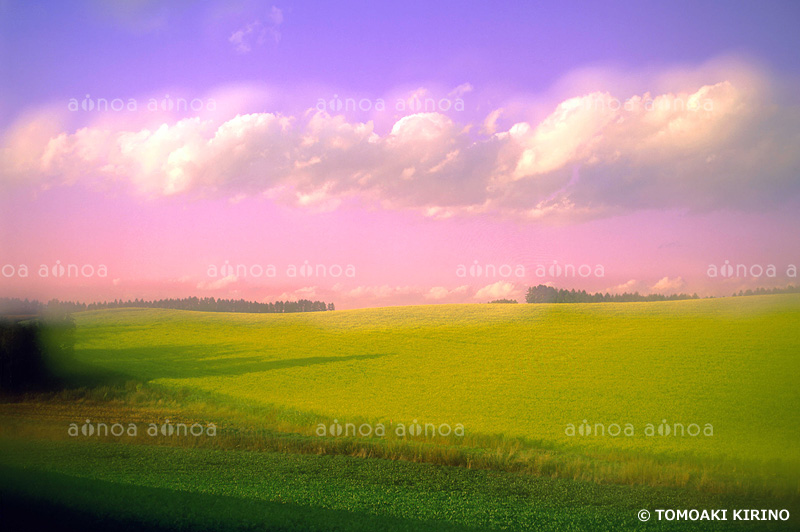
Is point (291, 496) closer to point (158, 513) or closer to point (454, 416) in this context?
point (158, 513)

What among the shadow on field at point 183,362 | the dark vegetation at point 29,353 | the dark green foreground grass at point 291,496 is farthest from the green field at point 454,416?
the dark vegetation at point 29,353

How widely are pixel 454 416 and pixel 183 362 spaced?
17190 millimetres

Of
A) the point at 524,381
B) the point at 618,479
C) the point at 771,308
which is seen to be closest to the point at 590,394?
the point at 524,381

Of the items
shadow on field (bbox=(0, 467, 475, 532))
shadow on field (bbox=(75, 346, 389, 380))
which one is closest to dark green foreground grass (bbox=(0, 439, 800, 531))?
shadow on field (bbox=(0, 467, 475, 532))

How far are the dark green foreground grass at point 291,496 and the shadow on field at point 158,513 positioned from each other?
1 cm

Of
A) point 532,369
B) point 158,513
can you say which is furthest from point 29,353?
point 532,369

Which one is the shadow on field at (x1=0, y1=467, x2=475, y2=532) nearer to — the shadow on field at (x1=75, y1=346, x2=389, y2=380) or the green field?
the green field

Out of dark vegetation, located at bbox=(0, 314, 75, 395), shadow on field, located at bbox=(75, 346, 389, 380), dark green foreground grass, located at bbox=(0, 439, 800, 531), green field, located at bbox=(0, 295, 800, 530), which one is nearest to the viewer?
dark green foreground grass, located at bbox=(0, 439, 800, 531)

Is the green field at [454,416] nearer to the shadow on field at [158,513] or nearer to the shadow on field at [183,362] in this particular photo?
the shadow on field at [158,513]

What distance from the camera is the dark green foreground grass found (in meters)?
6.64

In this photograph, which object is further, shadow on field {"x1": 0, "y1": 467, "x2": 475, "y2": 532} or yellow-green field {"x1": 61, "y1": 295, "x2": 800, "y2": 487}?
yellow-green field {"x1": 61, "y1": 295, "x2": 800, "y2": 487}

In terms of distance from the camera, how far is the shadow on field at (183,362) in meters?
24.0

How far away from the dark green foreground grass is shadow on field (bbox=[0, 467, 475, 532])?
0.01 metres

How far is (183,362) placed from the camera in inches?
1080
